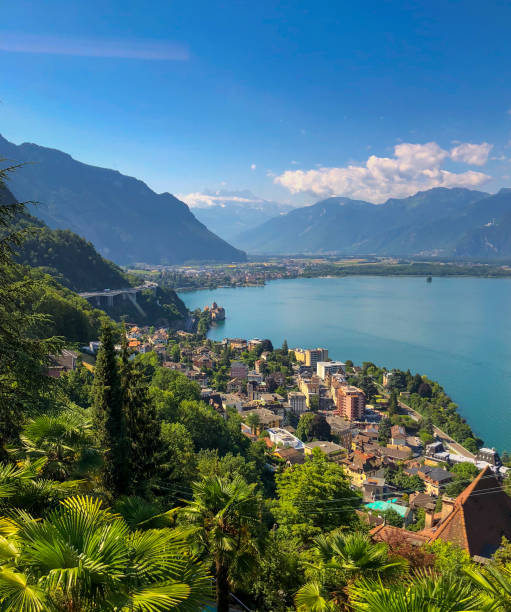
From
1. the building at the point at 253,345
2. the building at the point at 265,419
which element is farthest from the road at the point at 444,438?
the building at the point at 253,345

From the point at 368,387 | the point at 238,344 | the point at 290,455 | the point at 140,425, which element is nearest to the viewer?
the point at 140,425

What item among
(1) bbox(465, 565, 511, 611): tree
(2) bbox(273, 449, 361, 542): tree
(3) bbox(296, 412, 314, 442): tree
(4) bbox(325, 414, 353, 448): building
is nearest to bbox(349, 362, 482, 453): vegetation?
(4) bbox(325, 414, 353, 448): building

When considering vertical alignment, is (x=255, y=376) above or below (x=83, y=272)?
below

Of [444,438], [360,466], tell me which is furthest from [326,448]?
[444,438]

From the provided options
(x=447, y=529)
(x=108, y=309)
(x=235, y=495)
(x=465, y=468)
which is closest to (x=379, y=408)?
(x=465, y=468)

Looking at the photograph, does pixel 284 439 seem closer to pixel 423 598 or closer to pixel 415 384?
pixel 415 384

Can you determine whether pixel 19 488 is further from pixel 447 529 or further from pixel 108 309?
pixel 108 309
